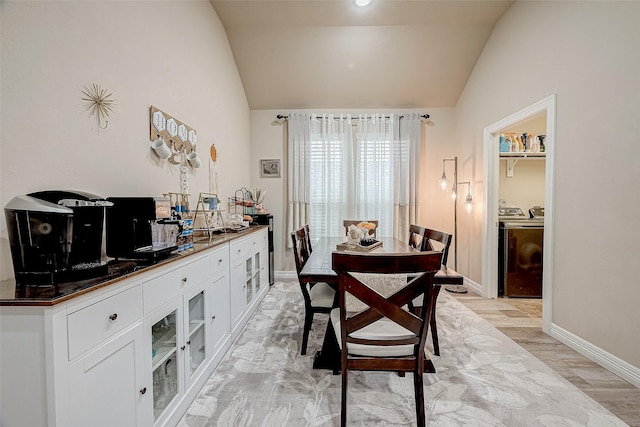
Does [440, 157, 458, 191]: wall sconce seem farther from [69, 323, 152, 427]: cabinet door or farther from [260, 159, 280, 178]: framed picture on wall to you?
[69, 323, 152, 427]: cabinet door

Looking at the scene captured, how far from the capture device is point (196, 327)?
177 cm

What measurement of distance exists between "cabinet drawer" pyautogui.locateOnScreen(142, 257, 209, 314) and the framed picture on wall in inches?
108

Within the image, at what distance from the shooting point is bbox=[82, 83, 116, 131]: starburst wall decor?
152cm

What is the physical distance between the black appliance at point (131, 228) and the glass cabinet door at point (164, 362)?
1.18 feet

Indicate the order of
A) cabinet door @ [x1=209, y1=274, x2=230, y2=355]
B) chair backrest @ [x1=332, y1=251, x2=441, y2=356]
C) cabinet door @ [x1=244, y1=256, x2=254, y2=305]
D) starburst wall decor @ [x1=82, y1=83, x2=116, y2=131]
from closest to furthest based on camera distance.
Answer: chair backrest @ [x1=332, y1=251, x2=441, y2=356] < starburst wall decor @ [x1=82, y1=83, x2=116, y2=131] < cabinet door @ [x1=209, y1=274, x2=230, y2=355] < cabinet door @ [x1=244, y1=256, x2=254, y2=305]

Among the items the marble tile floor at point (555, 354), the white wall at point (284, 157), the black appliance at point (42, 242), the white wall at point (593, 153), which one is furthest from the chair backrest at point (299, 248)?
the white wall at point (593, 153)

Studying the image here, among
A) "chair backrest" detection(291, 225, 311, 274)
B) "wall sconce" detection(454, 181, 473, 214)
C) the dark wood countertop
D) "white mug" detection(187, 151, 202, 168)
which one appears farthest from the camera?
"wall sconce" detection(454, 181, 473, 214)

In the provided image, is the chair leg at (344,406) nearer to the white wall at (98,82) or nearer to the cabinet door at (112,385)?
the cabinet door at (112,385)

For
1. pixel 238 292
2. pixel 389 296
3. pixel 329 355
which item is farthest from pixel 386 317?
pixel 238 292

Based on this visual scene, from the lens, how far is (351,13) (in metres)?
3.27

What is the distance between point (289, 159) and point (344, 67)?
1.50 m

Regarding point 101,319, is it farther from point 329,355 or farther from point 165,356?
point 329,355

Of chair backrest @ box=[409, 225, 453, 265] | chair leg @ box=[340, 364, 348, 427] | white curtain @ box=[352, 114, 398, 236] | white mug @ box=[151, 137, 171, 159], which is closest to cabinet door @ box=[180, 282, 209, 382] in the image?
chair leg @ box=[340, 364, 348, 427]

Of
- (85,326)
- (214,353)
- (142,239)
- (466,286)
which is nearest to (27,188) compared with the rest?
(142,239)
